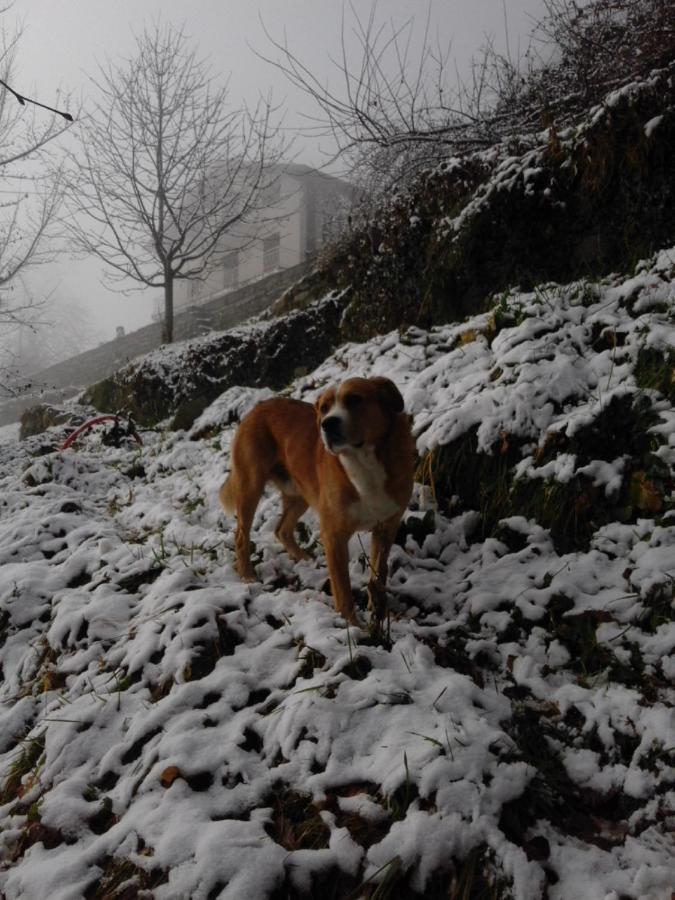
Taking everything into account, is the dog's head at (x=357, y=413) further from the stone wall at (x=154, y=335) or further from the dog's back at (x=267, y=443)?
the stone wall at (x=154, y=335)

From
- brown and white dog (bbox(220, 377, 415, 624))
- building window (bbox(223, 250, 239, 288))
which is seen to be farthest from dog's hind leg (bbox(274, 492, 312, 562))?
building window (bbox(223, 250, 239, 288))

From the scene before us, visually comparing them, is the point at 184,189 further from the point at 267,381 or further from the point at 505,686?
the point at 505,686

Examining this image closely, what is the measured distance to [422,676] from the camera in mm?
2215

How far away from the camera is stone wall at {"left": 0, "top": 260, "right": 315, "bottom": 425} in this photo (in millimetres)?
20938

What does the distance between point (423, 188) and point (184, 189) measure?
1227 centimetres

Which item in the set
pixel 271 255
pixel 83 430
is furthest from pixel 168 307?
pixel 271 255

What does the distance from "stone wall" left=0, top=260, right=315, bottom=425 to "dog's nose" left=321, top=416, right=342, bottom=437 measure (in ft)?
43.8

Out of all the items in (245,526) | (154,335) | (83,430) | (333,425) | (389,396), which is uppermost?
(154,335)

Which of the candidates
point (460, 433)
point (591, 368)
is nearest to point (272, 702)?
point (460, 433)

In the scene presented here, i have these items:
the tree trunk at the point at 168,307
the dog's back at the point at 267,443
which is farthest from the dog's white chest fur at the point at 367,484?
the tree trunk at the point at 168,307

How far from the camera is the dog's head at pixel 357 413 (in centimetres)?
277

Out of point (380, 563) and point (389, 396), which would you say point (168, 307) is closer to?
point (389, 396)

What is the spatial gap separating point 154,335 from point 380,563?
97.5 feet

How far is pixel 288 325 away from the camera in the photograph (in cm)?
955
